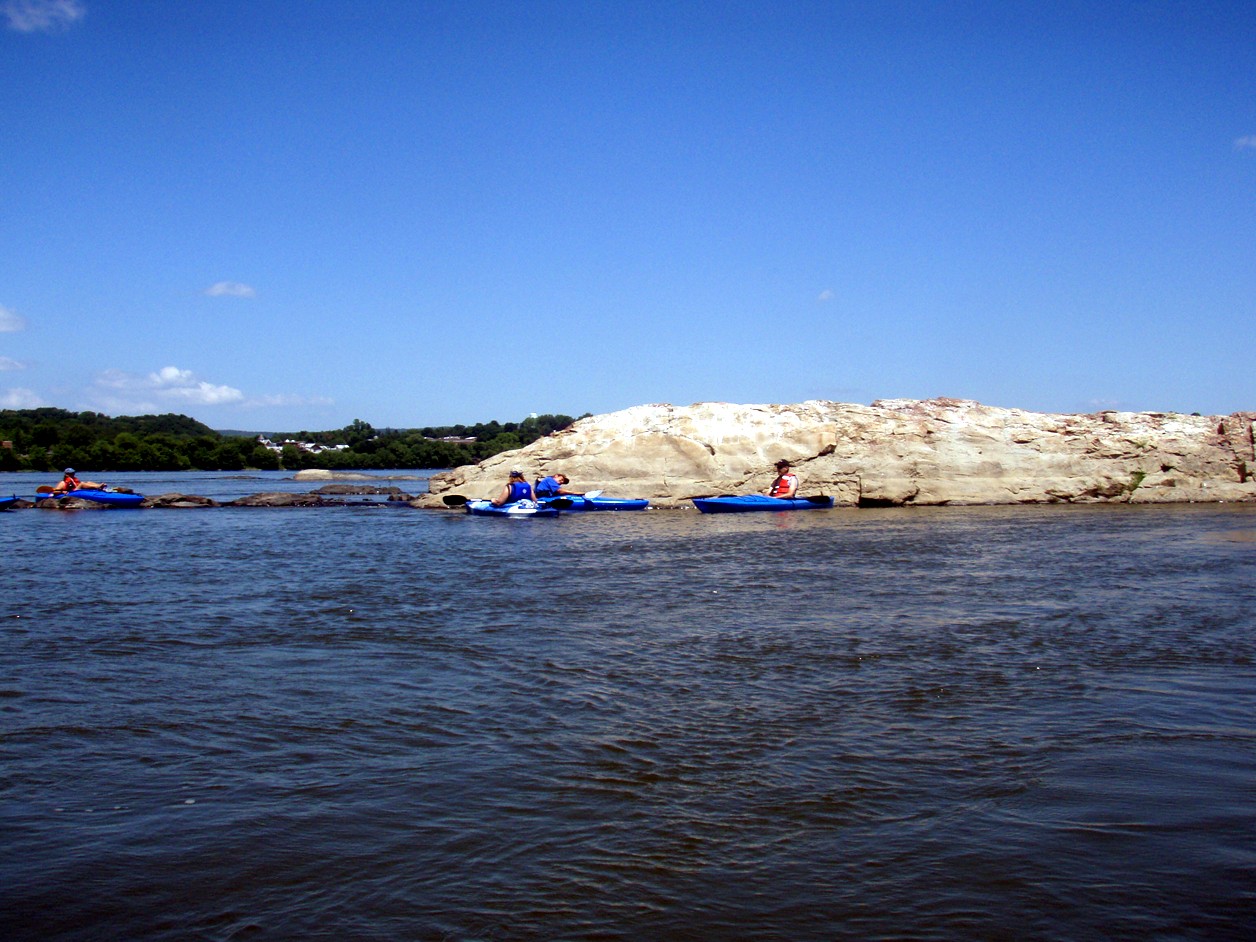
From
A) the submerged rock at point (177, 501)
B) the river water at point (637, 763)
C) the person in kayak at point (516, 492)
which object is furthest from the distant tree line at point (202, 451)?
the river water at point (637, 763)

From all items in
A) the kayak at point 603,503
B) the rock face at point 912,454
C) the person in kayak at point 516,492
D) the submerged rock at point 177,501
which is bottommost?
the submerged rock at point 177,501

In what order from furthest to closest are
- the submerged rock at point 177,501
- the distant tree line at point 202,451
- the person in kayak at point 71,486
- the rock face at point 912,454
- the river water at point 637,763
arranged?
the distant tree line at point 202,451, the submerged rock at point 177,501, the person in kayak at point 71,486, the rock face at point 912,454, the river water at point 637,763

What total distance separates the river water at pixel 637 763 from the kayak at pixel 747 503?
14529 millimetres

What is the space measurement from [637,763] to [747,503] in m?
22.1

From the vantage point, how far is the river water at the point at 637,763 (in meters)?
4.20

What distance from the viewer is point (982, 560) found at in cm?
1602

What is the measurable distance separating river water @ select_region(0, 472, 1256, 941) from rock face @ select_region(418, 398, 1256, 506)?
16.5 meters

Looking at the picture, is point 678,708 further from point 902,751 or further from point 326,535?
point 326,535

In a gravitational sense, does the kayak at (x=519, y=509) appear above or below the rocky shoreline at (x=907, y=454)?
below

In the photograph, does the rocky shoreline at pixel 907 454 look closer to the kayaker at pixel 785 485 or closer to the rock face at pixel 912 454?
the rock face at pixel 912 454

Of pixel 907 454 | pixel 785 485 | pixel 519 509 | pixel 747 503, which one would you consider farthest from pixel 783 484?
pixel 519 509

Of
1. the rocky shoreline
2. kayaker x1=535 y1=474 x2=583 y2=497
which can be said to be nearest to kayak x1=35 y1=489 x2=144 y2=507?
the rocky shoreline

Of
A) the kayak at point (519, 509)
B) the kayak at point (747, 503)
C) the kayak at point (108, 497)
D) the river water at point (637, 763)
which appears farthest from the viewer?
the kayak at point (108, 497)

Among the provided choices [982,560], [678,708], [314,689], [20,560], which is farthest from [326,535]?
[678,708]
